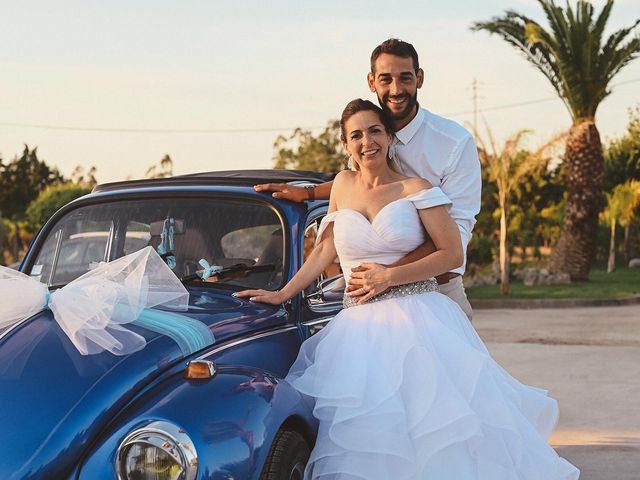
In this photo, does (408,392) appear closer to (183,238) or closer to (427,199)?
(427,199)

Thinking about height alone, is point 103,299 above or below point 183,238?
below

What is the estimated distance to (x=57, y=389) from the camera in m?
3.78

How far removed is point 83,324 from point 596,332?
12109mm

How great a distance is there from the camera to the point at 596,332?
1501 cm

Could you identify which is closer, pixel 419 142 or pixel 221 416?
pixel 221 416

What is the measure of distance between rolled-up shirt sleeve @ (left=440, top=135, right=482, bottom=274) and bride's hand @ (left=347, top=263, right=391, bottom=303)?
0.54 m

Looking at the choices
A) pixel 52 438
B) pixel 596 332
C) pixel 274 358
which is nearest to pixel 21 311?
pixel 52 438

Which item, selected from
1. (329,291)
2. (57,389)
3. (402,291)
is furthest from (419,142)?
(57,389)

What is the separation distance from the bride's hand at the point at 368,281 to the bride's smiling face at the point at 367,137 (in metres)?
0.50

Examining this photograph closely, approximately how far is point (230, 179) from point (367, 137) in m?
0.96

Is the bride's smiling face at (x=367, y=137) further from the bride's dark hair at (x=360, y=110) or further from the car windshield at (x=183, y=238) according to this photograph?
the car windshield at (x=183, y=238)

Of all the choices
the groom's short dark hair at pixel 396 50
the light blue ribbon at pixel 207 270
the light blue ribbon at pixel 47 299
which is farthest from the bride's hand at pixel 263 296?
the groom's short dark hair at pixel 396 50

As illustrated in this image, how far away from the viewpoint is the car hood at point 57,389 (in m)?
3.59

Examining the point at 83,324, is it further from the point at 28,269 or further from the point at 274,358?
the point at 28,269
